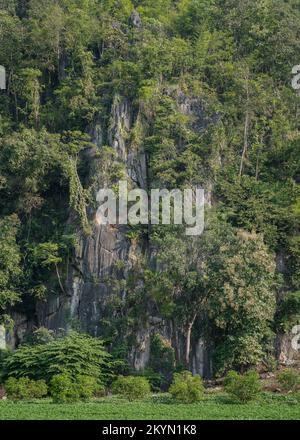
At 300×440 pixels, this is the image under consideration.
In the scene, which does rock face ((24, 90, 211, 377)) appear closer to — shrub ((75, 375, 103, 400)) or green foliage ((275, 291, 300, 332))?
green foliage ((275, 291, 300, 332))

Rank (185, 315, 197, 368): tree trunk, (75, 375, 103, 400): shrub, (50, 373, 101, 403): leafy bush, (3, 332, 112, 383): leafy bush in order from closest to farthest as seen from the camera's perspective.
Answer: (50, 373, 101, 403): leafy bush
(75, 375, 103, 400): shrub
(3, 332, 112, 383): leafy bush
(185, 315, 197, 368): tree trunk

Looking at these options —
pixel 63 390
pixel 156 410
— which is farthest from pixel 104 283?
pixel 156 410

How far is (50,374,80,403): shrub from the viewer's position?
2394cm

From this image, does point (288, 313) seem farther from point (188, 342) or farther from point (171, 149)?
point (171, 149)

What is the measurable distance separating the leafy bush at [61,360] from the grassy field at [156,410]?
10.8 feet

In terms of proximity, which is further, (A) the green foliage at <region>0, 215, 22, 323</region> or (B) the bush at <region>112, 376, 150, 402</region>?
(A) the green foliage at <region>0, 215, 22, 323</region>

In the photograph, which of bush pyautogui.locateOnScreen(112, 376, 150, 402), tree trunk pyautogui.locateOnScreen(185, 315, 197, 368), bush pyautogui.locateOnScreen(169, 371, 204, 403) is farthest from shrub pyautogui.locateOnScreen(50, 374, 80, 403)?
tree trunk pyautogui.locateOnScreen(185, 315, 197, 368)

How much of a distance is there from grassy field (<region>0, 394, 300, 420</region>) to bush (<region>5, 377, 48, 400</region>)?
33.9 inches

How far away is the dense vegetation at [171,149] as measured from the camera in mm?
29672

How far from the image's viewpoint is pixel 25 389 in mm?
24969

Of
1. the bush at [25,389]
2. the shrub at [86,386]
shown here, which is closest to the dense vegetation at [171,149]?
the shrub at [86,386]

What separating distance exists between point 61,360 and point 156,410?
6.41m

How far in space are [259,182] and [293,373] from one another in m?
10.4


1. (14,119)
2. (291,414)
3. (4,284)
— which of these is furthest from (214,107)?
(291,414)
